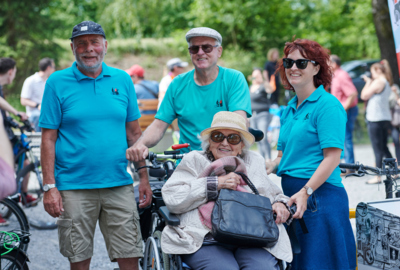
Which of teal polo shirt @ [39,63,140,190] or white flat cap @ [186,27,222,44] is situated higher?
white flat cap @ [186,27,222,44]

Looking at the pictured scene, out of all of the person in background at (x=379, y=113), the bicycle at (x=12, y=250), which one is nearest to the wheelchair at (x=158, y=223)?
the bicycle at (x=12, y=250)

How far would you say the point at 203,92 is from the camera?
379 centimetres

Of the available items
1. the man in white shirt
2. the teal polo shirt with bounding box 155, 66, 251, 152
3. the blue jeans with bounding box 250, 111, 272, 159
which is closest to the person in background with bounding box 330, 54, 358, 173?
the blue jeans with bounding box 250, 111, 272, 159

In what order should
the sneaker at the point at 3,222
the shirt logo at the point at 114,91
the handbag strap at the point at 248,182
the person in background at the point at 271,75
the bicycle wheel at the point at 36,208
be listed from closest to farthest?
1. the handbag strap at the point at 248,182
2. the shirt logo at the point at 114,91
3. the sneaker at the point at 3,222
4. the bicycle wheel at the point at 36,208
5. the person in background at the point at 271,75

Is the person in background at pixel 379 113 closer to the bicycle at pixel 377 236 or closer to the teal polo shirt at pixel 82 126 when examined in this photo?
the bicycle at pixel 377 236

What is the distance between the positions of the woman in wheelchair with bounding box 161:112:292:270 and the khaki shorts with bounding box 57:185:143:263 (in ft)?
2.03

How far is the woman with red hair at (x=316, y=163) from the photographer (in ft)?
9.99

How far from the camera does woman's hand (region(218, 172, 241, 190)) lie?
3113mm

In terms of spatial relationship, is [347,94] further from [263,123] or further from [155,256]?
[155,256]

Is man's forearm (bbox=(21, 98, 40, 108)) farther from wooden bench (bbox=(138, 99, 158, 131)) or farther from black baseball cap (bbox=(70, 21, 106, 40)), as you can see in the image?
black baseball cap (bbox=(70, 21, 106, 40))

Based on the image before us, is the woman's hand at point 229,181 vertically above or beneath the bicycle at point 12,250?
above

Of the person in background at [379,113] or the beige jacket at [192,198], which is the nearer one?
the beige jacket at [192,198]

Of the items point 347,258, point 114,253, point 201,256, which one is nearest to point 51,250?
point 114,253

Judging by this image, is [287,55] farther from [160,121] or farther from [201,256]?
[201,256]
